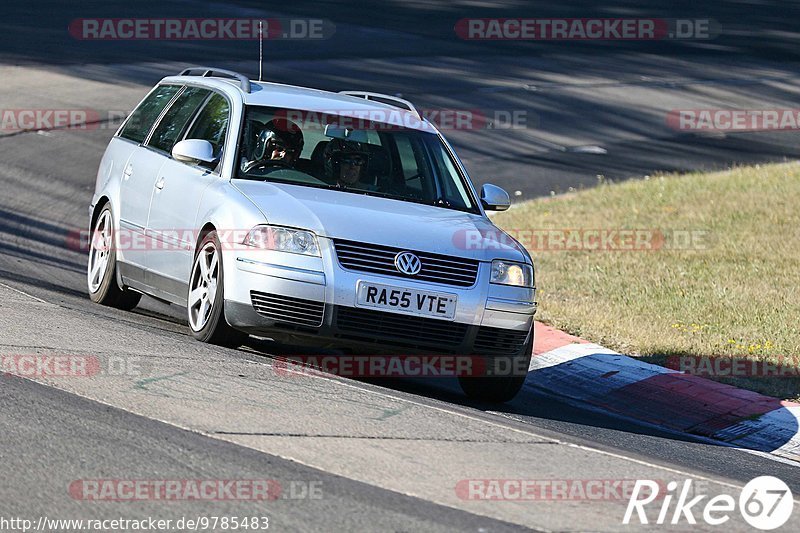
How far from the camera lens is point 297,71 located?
23875mm

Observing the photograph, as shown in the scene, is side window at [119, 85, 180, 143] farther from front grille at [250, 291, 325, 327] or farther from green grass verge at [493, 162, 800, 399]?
green grass verge at [493, 162, 800, 399]

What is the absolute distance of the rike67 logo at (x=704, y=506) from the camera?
5719 millimetres

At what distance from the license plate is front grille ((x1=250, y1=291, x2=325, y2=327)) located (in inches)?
9.6

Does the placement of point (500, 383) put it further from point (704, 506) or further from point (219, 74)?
point (219, 74)

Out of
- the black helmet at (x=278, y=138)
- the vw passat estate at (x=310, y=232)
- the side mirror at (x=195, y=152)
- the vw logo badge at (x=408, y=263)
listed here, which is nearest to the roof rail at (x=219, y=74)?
the vw passat estate at (x=310, y=232)

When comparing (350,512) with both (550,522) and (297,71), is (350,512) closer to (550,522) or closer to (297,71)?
(550,522)

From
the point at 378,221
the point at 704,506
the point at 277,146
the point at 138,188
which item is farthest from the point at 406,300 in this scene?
the point at 138,188

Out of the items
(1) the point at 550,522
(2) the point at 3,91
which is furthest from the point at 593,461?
(2) the point at 3,91

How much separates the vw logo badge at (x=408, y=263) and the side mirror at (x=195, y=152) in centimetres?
162

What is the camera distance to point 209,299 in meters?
8.34

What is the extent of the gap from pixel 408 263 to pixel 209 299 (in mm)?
1273

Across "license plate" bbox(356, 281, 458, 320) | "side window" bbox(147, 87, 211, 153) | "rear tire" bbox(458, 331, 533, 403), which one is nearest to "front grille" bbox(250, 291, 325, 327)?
"license plate" bbox(356, 281, 458, 320)

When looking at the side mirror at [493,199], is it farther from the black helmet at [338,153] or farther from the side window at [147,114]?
the side window at [147,114]

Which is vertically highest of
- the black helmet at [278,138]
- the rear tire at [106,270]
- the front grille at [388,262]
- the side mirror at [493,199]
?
the black helmet at [278,138]
